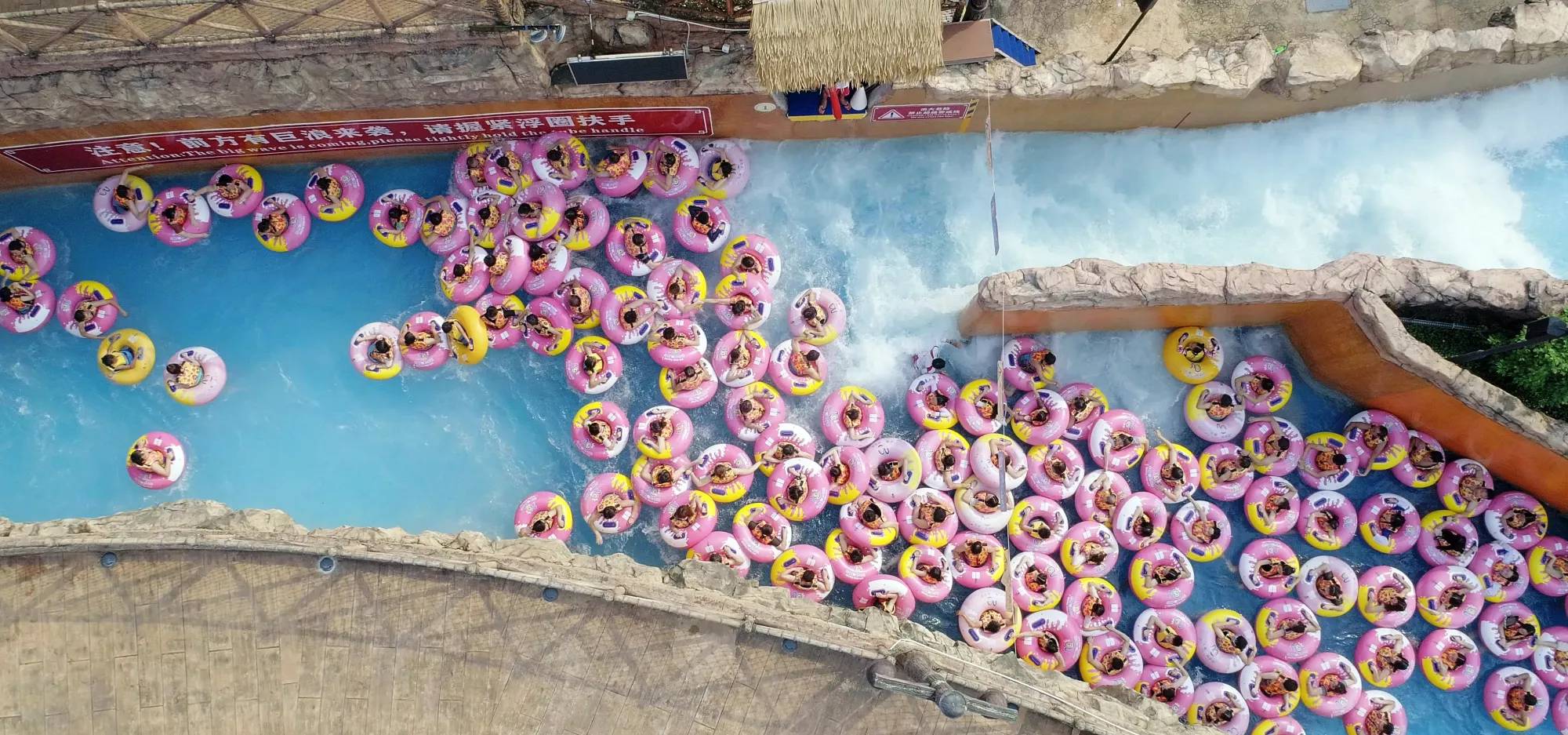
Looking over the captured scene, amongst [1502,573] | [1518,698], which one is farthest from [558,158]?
[1518,698]

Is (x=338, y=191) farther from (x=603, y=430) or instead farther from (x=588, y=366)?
(x=603, y=430)

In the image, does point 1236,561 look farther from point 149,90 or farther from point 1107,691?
point 149,90

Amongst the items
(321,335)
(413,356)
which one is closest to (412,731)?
(413,356)

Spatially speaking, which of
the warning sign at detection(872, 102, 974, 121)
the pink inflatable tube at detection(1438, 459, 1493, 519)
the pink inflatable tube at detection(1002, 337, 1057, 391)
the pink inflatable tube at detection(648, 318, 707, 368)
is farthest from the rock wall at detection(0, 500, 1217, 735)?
the warning sign at detection(872, 102, 974, 121)

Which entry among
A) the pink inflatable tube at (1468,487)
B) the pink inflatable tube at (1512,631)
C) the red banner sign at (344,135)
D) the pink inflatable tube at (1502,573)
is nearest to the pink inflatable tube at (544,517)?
the red banner sign at (344,135)

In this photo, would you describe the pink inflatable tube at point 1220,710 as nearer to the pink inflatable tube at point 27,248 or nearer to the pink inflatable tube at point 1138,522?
the pink inflatable tube at point 1138,522
